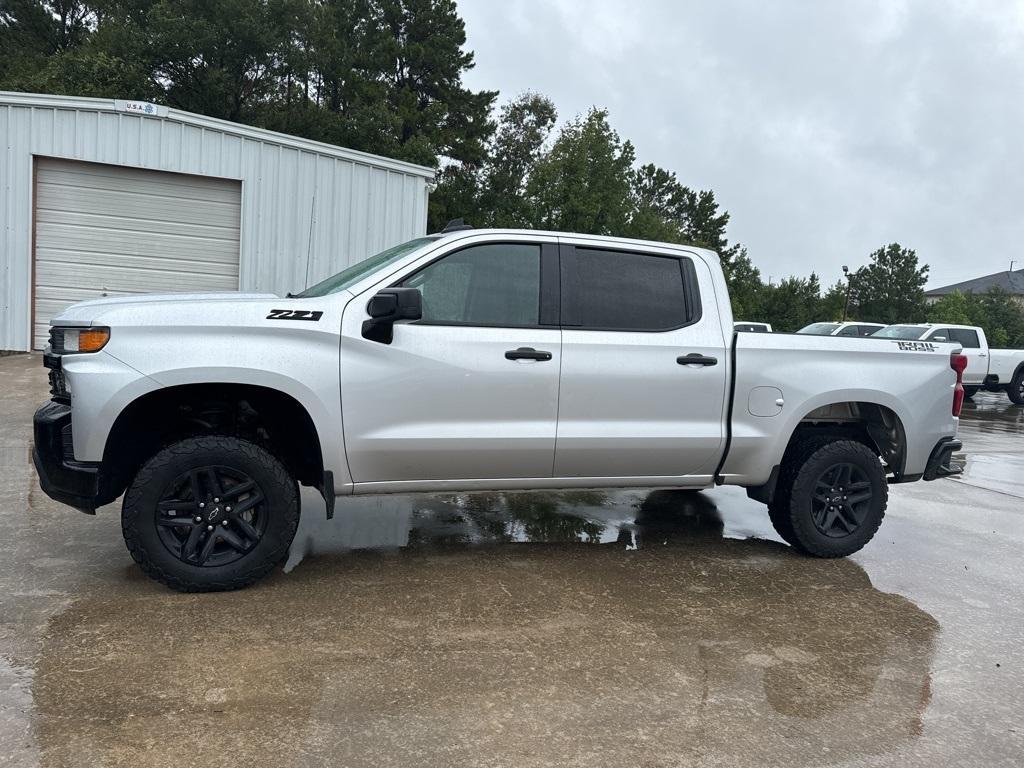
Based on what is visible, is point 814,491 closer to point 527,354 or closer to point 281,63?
point 527,354

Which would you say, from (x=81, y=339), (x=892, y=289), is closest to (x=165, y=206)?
(x=81, y=339)

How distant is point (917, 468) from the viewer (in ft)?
16.6

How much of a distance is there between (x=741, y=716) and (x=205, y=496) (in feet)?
8.63

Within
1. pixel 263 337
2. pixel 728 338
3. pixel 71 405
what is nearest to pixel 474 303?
pixel 263 337

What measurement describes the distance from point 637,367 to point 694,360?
36 centimetres

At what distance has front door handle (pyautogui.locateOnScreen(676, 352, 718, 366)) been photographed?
14.8 ft

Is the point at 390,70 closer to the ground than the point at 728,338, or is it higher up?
higher up

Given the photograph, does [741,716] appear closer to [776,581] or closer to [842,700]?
[842,700]

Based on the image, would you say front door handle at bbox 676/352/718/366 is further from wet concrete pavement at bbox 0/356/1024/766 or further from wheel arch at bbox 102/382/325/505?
wheel arch at bbox 102/382/325/505

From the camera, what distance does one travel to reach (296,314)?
3.88 meters

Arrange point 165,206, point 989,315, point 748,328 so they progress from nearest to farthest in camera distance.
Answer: point 748,328, point 165,206, point 989,315

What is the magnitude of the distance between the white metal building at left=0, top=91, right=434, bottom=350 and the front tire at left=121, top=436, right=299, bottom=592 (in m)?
9.63

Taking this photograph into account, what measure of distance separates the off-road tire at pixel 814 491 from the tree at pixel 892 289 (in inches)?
2560

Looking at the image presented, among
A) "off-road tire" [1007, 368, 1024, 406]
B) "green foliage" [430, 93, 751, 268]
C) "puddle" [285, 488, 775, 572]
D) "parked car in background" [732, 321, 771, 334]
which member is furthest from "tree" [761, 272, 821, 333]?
"puddle" [285, 488, 775, 572]
